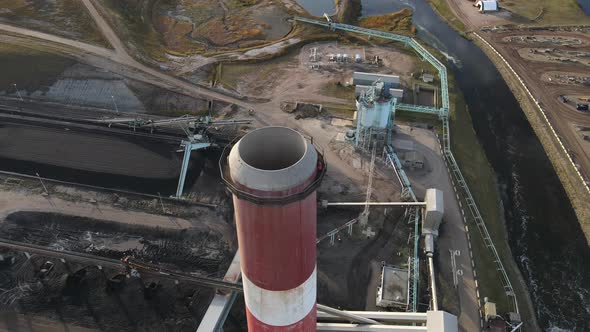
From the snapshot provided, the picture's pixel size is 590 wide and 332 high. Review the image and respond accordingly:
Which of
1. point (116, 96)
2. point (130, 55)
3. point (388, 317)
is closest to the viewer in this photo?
point (388, 317)

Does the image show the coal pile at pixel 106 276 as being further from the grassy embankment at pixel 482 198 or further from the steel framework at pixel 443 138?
the grassy embankment at pixel 482 198

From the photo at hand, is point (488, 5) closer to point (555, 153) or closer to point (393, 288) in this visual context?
point (555, 153)

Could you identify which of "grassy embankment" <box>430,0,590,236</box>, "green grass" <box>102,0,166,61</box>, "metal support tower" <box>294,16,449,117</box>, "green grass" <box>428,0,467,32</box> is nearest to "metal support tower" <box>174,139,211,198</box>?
"green grass" <box>102,0,166,61</box>

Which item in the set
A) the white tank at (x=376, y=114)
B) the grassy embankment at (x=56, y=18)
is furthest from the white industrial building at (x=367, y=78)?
the grassy embankment at (x=56, y=18)

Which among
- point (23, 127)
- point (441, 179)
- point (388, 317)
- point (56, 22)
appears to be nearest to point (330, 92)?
point (441, 179)

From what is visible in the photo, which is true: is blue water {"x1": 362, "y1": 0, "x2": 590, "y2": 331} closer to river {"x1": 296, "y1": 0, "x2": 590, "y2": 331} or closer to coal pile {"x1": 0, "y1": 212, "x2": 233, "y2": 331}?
river {"x1": 296, "y1": 0, "x2": 590, "y2": 331}

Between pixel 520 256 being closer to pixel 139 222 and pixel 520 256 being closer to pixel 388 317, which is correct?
pixel 388 317
